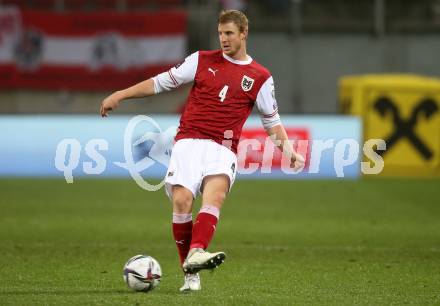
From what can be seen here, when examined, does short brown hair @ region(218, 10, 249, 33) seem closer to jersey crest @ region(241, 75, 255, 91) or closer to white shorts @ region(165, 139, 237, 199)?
jersey crest @ region(241, 75, 255, 91)

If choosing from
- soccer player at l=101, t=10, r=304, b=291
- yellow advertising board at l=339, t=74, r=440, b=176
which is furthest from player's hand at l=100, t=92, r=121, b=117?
yellow advertising board at l=339, t=74, r=440, b=176

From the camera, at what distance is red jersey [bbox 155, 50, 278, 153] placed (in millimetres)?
7766

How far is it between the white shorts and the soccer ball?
534 mm

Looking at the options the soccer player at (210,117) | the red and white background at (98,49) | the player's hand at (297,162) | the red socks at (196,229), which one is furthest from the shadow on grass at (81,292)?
the red and white background at (98,49)

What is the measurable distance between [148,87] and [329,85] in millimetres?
16119

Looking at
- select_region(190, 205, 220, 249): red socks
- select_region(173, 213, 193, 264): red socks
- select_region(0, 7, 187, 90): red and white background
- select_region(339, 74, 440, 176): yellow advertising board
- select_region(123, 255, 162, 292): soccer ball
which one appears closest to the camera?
select_region(190, 205, 220, 249): red socks

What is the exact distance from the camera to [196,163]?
7.66 m

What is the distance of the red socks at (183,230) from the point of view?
7668mm

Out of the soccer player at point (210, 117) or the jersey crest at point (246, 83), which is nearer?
the soccer player at point (210, 117)

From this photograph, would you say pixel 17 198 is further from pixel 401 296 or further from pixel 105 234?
pixel 401 296

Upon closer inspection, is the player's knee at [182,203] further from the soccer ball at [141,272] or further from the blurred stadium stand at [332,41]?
the blurred stadium stand at [332,41]

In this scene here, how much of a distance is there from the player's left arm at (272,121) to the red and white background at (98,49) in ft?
44.0

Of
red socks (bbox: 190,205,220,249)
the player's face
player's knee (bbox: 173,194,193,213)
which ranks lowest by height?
red socks (bbox: 190,205,220,249)

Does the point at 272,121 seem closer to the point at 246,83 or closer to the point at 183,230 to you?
the point at 246,83
